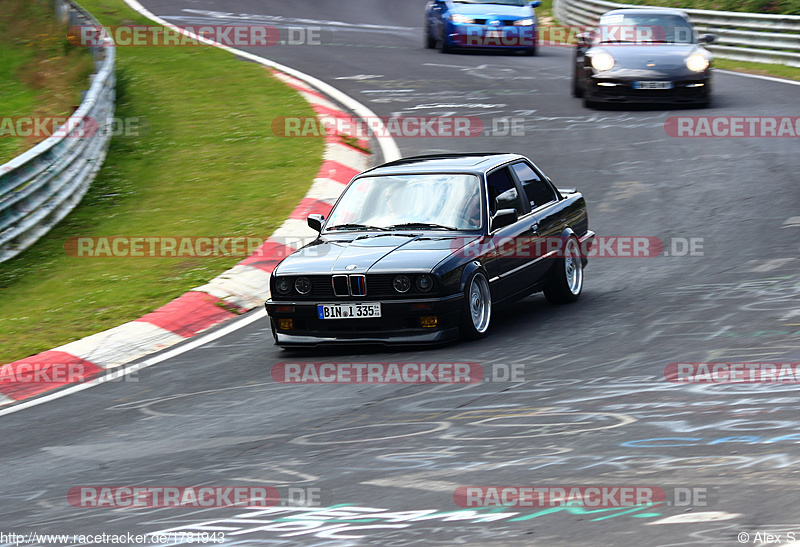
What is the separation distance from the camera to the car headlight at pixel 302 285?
857 cm

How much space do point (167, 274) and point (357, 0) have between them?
30666 mm

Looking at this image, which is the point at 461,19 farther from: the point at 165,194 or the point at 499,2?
the point at 165,194

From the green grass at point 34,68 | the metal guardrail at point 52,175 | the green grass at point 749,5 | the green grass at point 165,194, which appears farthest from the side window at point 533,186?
the green grass at point 749,5

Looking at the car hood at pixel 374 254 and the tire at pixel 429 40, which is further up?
the tire at pixel 429 40

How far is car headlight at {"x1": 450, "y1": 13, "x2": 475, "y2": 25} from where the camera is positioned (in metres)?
24.4

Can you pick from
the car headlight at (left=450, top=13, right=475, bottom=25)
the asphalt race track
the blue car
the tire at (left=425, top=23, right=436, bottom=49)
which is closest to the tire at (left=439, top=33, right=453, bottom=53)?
the blue car

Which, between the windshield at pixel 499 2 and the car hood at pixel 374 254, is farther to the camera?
the windshield at pixel 499 2

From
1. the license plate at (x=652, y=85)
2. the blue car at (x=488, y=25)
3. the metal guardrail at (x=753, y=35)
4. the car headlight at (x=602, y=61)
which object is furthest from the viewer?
the blue car at (x=488, y=25)

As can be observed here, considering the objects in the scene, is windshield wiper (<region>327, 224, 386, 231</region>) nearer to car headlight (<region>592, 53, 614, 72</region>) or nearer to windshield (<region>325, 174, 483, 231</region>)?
windshield (<region>325, 174, 483, 231</region>)

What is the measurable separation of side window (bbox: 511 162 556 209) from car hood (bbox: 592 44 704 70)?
7.90 metres

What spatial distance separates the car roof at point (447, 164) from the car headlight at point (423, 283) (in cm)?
149

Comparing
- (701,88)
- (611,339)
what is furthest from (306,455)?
(701,88)

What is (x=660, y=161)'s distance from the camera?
1479cm

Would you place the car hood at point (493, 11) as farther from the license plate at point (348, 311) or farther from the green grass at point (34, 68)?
the license plate at point (348, 311)
